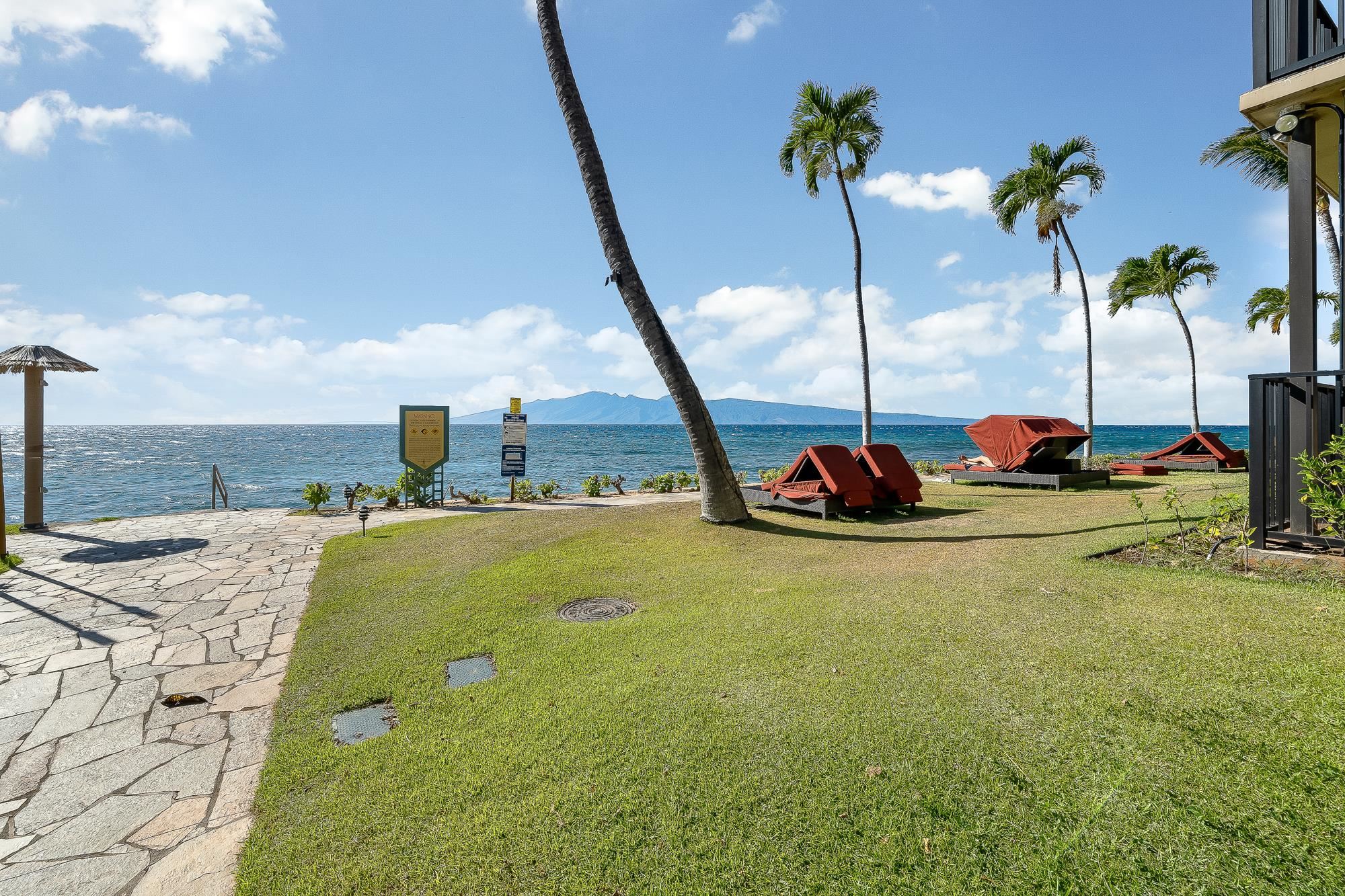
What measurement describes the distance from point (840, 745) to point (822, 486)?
25.3ft

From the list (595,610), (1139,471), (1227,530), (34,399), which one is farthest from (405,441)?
(1139,471)

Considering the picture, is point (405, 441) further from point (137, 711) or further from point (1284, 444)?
point (1284, 444)

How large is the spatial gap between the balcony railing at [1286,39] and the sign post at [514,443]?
13.5m

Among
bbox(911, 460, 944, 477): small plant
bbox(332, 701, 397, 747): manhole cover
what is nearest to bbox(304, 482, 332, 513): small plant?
bbox(332, 701, 397, 747): manhole cover

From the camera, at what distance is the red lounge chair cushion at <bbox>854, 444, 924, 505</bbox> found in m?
10.9

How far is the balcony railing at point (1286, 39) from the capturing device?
19.2 feet

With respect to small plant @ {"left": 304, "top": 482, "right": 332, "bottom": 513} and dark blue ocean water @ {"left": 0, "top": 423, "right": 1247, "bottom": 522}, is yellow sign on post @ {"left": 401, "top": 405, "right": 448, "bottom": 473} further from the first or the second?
dark blue ocean water @ {"left": 0, "top": 423, "right": 1247, "bottom": 522}

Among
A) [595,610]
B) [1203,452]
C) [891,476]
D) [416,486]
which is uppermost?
[1203,452]

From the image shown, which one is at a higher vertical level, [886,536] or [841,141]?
[841,141]

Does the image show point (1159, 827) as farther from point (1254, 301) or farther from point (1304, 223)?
point (1254, 301)

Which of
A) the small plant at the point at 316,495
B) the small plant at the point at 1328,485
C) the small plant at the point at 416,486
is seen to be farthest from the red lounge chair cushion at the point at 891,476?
the small plant at the point at 316,495

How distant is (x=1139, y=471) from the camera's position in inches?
637

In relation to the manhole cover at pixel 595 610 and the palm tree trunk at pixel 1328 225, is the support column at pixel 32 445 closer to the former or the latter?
the manhole cover at pixel 595 610

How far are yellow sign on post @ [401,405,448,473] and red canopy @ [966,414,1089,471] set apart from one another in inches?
529
